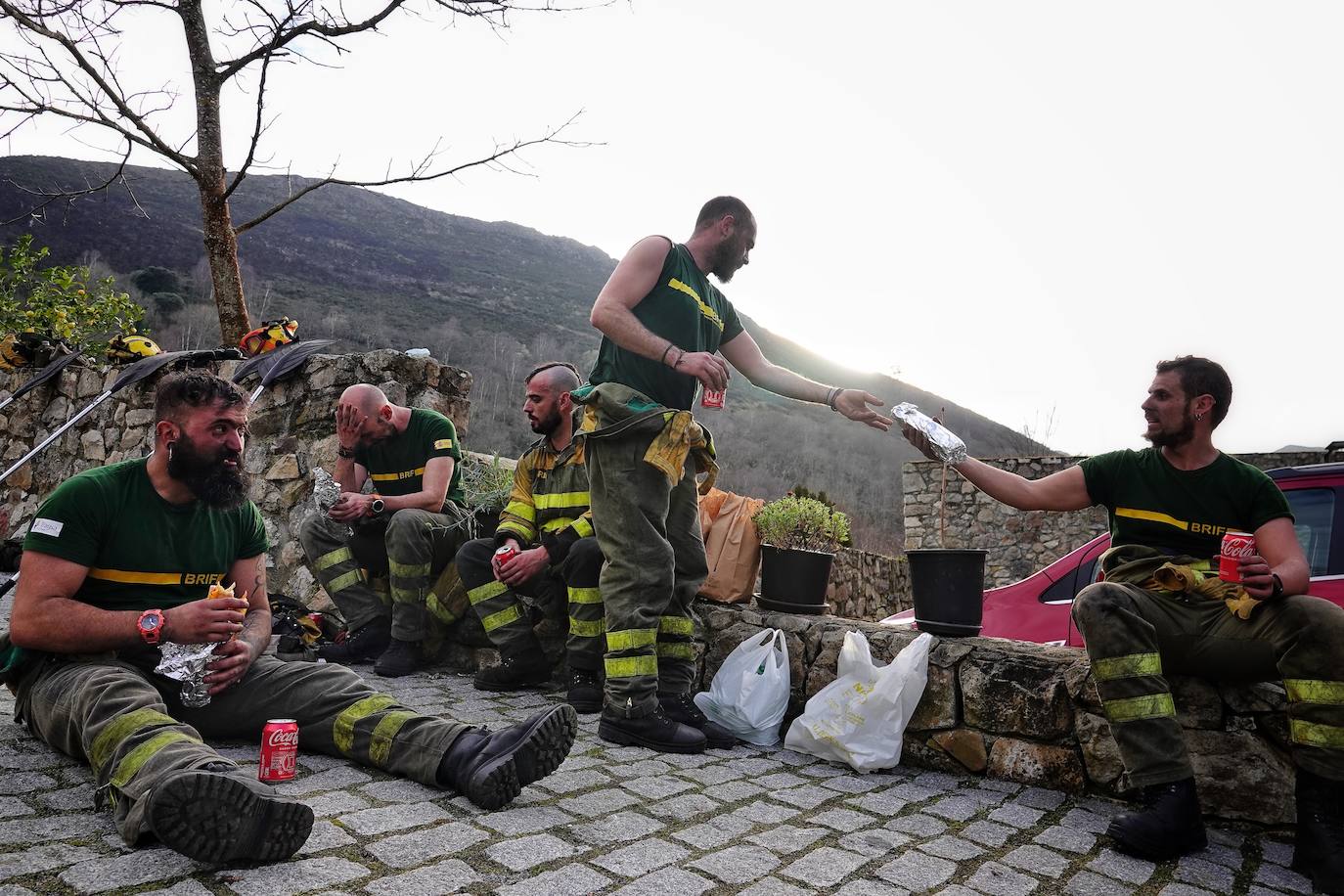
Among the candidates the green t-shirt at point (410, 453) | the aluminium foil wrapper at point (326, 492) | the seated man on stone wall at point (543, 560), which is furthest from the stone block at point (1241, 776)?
the aluminium foil wrapper at point (326, 492)

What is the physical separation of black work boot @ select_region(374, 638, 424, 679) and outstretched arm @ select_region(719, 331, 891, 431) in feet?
8.00

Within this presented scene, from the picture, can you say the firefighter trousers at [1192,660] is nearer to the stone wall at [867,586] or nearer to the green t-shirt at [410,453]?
the green t-shirt at [410,453]

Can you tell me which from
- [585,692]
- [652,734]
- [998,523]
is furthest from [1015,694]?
[998,523]

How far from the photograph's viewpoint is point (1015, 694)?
3262 millimetres

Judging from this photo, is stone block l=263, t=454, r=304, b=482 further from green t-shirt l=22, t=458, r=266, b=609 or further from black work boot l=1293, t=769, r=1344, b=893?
black work boot l=1293, t=769, r=1344, b=893

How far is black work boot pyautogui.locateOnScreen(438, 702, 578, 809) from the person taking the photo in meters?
2.43

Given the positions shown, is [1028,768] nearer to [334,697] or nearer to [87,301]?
[334,697]

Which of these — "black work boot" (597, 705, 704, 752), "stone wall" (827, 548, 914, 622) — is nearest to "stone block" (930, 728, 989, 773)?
"black work boot" (597, 705, 704, 752)

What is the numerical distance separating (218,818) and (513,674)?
248cm

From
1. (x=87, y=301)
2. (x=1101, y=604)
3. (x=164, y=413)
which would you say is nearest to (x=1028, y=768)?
(x=1101, y=604)

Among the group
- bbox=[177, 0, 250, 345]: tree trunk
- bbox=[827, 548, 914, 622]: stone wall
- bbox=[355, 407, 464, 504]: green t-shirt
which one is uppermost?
bbox=[177, 0, 250, 345]: tree trunk

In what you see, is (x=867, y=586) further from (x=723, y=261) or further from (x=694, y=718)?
(x=723, y=261)

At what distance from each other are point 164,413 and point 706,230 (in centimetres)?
226

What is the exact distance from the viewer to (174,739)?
217cm
